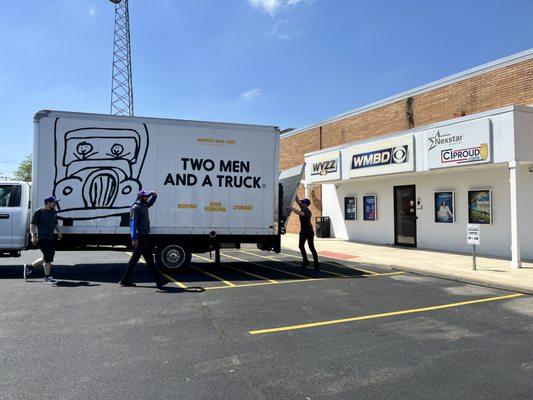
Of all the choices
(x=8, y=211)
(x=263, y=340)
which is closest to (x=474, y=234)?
(x=263, y=340)

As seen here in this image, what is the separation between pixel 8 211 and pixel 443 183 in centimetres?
1255

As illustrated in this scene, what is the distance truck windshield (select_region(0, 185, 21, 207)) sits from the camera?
1040cm

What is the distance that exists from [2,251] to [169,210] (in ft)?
12.3

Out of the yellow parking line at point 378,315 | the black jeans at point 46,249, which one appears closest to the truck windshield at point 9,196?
→ the black jeans at point 46,249

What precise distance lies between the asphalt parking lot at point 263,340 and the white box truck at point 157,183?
1341 millimetres

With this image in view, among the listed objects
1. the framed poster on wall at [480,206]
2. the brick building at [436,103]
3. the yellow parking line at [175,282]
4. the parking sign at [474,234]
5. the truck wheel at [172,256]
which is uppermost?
the brick building at [436,103]

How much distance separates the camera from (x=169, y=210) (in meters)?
10.8

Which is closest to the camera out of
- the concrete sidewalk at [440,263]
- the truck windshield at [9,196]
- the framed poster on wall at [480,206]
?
the concrete sidewalk at [440,263]

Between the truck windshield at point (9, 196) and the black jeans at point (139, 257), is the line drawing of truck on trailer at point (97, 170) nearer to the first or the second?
the truck windshield at point (9, 196)

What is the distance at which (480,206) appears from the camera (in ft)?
46.1

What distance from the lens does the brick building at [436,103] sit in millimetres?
13516

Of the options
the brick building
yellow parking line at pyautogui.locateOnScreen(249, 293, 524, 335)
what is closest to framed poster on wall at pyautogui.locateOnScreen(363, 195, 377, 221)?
the brick building

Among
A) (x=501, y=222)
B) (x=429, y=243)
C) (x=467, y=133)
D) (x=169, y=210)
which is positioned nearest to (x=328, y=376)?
(x=169, y=210)

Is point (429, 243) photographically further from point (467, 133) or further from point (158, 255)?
point (158, 255)
